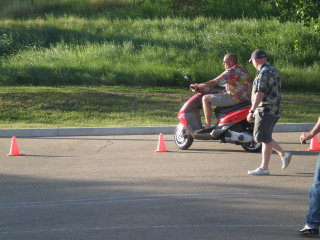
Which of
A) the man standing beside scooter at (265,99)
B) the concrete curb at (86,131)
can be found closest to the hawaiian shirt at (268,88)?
the man standing beside scooter at (265,99)

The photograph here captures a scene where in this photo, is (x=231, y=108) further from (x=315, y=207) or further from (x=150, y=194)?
(x=315, y=207)

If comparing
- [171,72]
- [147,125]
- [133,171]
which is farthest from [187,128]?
[171,72]

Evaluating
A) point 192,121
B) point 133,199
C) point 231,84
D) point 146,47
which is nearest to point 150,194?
point 133,199

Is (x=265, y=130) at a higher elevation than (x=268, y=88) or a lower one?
lower

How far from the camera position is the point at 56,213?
19.7 feet

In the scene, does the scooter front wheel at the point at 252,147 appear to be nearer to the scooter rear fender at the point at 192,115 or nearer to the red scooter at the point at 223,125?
the red scooter at the point at 223,125

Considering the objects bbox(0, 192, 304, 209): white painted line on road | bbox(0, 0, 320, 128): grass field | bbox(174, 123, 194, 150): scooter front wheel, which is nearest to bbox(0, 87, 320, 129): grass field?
bbox(0, 0, 320, 128): grass field

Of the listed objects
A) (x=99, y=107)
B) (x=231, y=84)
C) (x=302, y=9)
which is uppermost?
(x=302, y=9)

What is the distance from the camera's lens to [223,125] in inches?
397

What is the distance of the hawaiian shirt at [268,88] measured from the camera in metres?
7.73

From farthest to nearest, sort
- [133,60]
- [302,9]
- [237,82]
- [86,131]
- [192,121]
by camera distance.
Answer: [133,60]
[302,9]
[86,131]
[192,121]
[237,82]

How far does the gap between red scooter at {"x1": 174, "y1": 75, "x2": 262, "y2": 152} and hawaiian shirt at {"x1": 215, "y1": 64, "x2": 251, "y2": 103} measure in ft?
0.50

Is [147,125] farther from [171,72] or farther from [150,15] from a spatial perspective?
[150,15]

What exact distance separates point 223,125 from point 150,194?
3.54 meters
